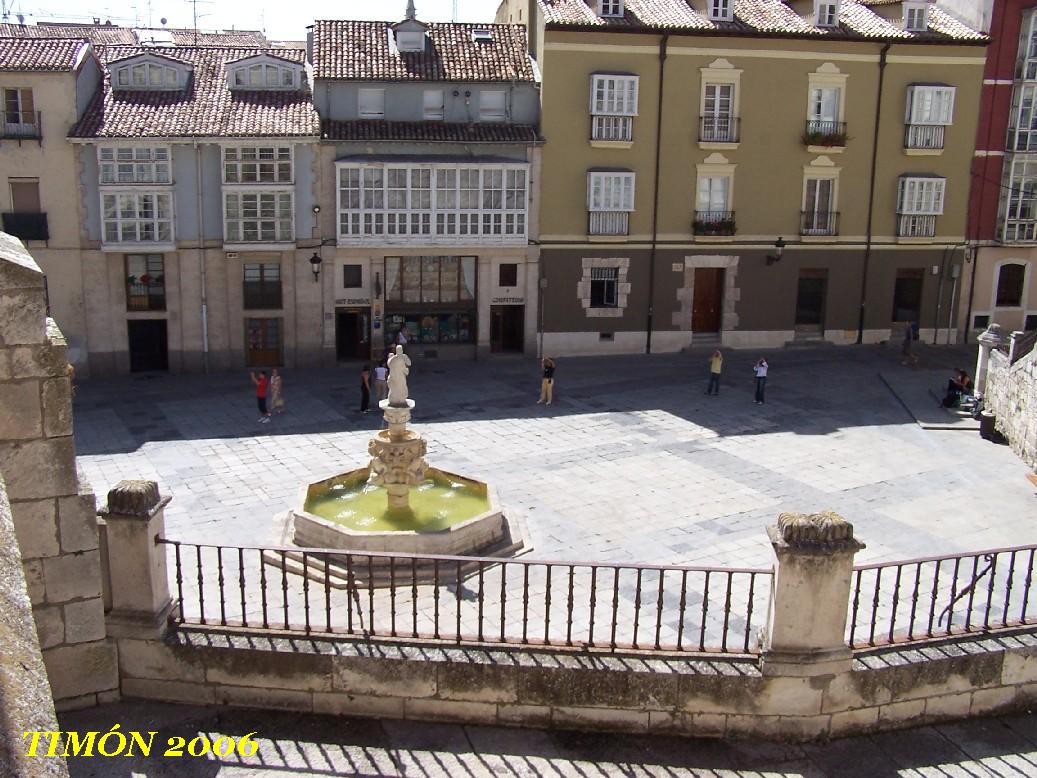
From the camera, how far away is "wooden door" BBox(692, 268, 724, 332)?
31203 mm

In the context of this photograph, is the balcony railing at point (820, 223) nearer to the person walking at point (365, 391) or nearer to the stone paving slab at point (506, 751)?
the person walking at point (365, 391)

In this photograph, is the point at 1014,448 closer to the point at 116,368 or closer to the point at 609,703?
the point at 609,703

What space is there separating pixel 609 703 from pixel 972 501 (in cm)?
1171

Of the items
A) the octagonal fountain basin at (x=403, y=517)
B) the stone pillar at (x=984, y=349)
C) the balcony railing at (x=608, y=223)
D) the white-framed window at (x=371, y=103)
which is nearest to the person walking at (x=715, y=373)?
the stone pillar at (x=984, y=349)

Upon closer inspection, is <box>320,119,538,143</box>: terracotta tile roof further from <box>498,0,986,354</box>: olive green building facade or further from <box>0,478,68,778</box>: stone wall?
<box>0,478,68,778</box>: stone wall

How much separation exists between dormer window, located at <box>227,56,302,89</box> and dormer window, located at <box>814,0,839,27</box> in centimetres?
1538

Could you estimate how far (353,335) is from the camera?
29500mm

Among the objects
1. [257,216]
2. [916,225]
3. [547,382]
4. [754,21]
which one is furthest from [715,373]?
[257,216]

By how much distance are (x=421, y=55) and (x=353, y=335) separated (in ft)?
27.4

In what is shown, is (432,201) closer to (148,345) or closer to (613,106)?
(613,106)

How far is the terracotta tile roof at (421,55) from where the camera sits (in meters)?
28.3

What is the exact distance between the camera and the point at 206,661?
8125 mm

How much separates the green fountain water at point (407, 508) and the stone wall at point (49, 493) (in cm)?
643

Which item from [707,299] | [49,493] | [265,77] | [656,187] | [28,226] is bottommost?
[707,299]
